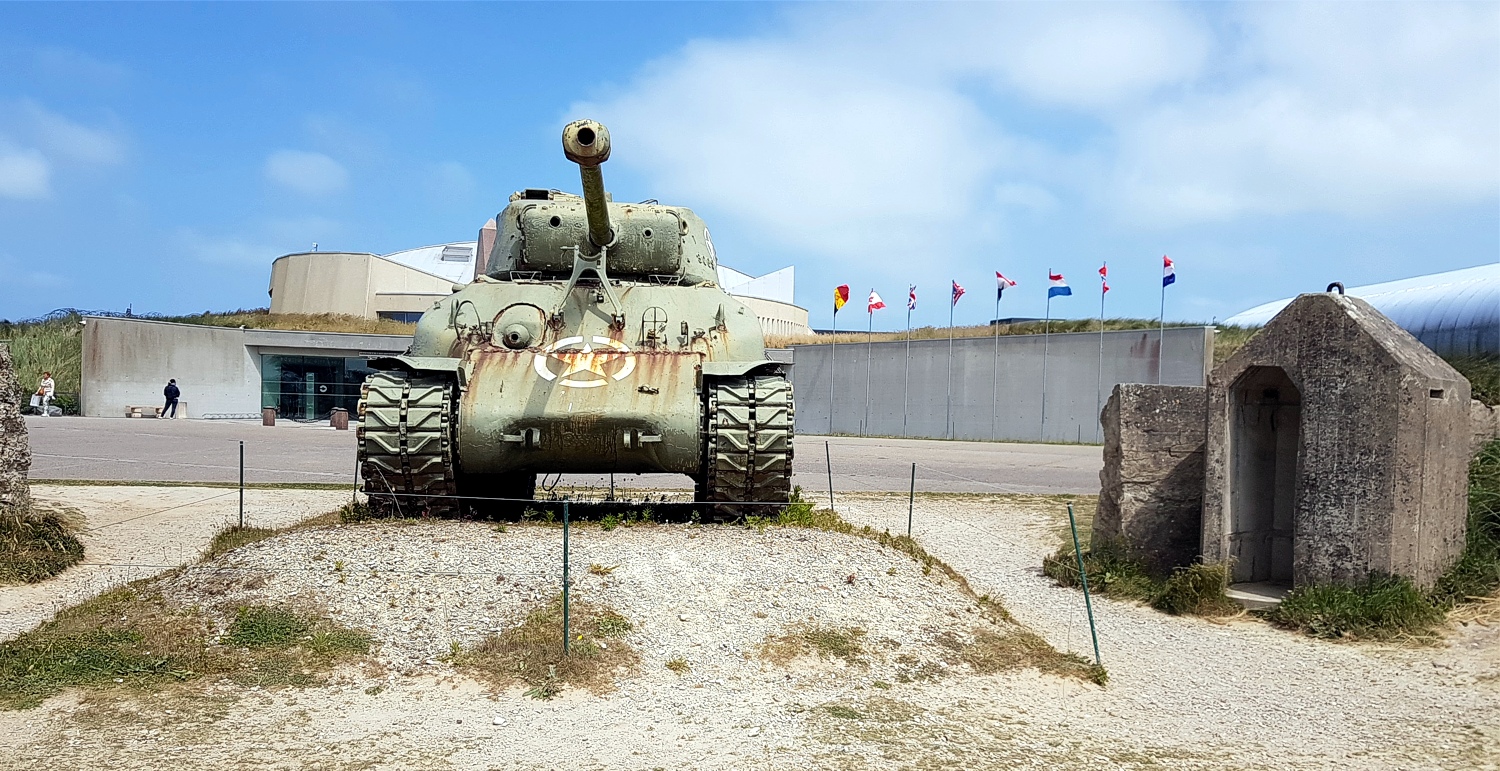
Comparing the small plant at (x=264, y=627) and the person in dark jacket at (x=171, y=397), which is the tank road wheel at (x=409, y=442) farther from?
the person in dark jacket at (x=171, y=397)

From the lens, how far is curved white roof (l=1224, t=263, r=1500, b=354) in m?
21.3

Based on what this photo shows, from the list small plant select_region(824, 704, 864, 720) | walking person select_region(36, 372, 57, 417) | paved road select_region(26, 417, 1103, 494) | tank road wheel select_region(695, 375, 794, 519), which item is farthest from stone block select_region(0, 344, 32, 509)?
walking person select_region(36, 372, 57, 417)

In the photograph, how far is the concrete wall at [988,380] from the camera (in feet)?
106

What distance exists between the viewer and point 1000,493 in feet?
58.9

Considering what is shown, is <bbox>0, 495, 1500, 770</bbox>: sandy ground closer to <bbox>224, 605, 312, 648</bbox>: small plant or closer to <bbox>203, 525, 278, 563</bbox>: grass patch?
<bbox>224, 605, 312, 648</bbox>: small plant

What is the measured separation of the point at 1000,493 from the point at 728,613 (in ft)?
35.9

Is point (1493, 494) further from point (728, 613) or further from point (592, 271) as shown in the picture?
point (592, 271)

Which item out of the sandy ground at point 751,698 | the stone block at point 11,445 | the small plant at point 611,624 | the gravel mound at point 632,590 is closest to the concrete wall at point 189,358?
the stone block at point 11,445

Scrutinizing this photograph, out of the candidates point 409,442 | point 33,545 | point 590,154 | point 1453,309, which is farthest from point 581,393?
point 1453,309

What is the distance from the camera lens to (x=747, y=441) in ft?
32.2

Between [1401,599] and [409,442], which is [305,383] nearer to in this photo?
[409,442]

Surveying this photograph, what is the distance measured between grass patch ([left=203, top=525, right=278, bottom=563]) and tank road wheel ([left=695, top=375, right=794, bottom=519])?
12.0ft

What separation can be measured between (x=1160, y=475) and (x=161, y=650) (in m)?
8.26

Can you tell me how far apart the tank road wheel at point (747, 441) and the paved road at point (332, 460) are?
7707 millimetres
